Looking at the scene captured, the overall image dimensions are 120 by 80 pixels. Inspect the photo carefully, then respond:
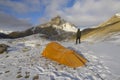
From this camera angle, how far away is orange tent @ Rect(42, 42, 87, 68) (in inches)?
770

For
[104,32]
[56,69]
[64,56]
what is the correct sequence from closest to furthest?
[56,69]
[64,56]
[104,32]

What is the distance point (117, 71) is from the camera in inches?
708

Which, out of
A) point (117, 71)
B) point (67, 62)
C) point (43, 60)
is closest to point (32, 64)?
point (43, 60)

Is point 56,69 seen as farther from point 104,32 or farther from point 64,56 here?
point 104,32

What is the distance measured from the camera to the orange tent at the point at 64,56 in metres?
19.6

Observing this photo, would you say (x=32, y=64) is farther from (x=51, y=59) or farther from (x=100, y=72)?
(x=100, y=72)

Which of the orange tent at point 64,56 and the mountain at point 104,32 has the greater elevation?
the mountain at point 104,32

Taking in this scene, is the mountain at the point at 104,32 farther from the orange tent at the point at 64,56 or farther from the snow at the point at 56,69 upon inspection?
the snow at the point at 56,69

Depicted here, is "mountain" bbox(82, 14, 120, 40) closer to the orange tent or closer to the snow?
the orange tent

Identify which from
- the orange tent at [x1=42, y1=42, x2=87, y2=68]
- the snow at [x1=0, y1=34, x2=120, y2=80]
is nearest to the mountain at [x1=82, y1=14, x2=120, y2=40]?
the orange tent at [x1=42, y1=42, x2=87, y2=68]

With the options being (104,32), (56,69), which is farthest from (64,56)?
(104,32)

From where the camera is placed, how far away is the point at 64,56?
66.1 feet

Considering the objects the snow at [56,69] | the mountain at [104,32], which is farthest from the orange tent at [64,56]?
the mountain at [104,32]

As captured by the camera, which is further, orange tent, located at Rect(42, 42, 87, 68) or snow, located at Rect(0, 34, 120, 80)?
orange tent, located at Rect(42, 42, 87, 68)
